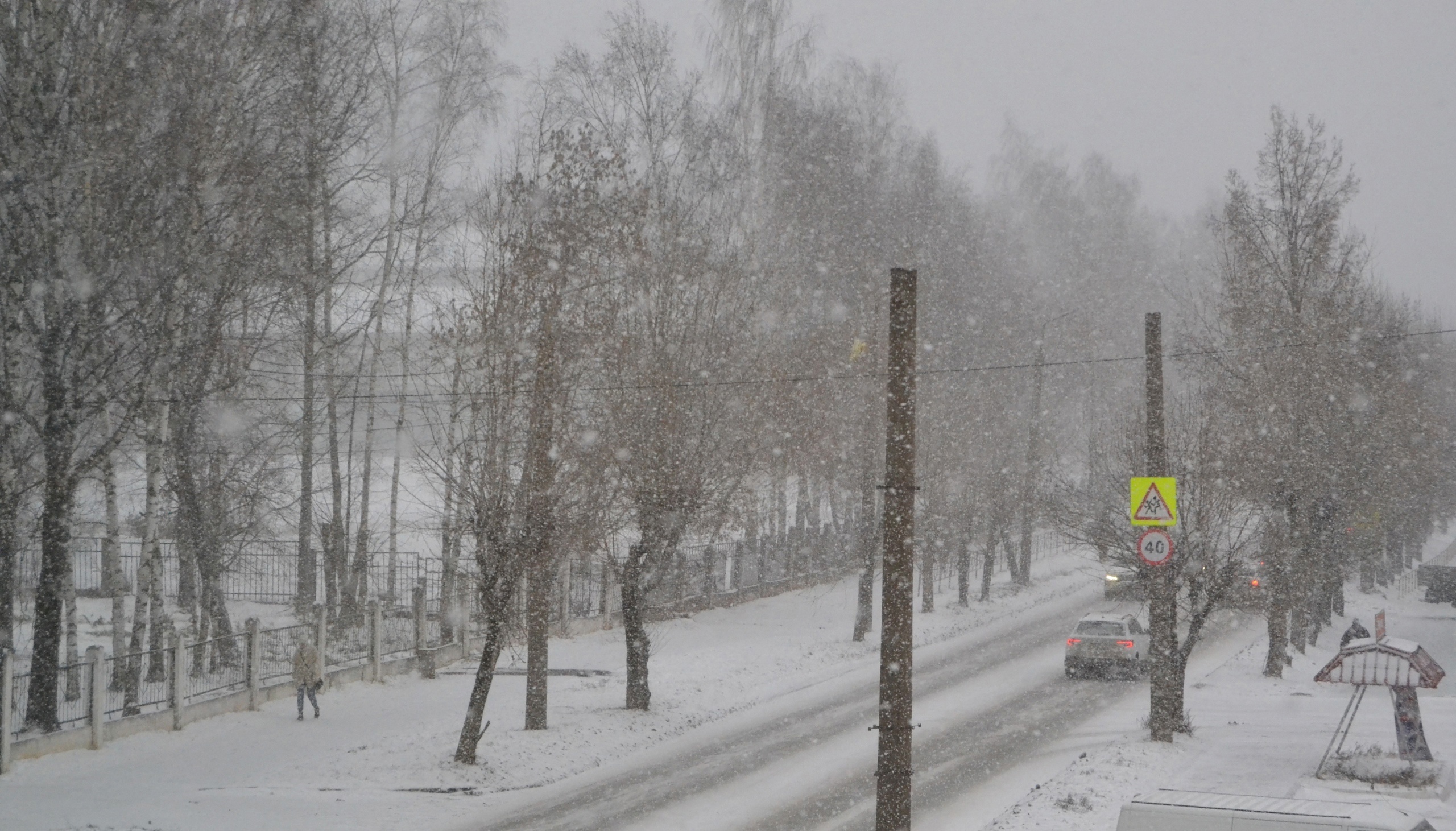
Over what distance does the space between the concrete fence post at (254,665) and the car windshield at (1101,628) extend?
1482cm

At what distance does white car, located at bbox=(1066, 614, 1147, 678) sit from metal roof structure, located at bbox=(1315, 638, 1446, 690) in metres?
8.24

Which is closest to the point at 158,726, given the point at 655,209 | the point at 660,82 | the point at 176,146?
the point at 176,146

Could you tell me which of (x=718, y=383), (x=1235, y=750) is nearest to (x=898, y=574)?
(x=1235, y=750)

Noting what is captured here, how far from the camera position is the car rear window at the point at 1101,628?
23.0 meters

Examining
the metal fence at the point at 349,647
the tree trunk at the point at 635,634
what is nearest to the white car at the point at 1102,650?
the tree trunk at the point at 635,634

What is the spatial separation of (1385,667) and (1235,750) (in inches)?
99.6

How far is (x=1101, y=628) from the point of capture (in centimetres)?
2314

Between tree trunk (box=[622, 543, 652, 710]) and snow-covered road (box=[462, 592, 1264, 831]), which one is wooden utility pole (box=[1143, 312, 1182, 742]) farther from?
tree trunk (box=[622, 543, 652, 710])

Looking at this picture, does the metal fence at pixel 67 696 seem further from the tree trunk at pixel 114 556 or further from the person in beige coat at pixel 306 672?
the person in beige coat at pixel 306 672

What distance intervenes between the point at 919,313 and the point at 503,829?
2488 cm

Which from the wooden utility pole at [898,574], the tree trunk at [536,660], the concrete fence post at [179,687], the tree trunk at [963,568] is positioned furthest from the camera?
the tree trunk at [963,568]

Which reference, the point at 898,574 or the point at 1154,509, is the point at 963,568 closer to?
the point at 1154,509

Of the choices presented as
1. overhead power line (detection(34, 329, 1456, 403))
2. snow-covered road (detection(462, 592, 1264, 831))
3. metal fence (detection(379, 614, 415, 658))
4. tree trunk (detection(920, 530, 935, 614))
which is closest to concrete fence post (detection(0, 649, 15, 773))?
overhead power line (detection(34, 329, 1456, 403))

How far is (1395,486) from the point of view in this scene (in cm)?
3127
